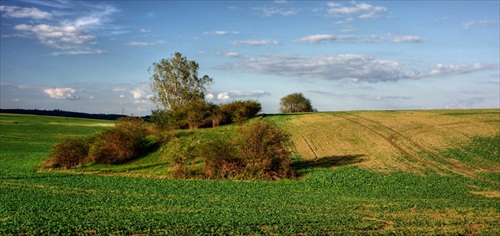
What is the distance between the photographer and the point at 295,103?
381 ft

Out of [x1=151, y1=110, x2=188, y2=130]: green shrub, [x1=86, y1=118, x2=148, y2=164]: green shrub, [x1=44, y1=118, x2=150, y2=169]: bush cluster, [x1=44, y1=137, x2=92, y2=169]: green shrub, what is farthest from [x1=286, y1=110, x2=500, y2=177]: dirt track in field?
[x1=44, y1=137, x2=92, y2=169]: green shrub

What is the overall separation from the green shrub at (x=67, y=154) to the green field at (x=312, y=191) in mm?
2137

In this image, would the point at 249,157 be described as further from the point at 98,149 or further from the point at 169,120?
the point at 169,120

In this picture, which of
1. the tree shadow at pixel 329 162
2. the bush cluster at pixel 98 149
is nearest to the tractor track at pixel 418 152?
the tree shadow at pixel 329 162

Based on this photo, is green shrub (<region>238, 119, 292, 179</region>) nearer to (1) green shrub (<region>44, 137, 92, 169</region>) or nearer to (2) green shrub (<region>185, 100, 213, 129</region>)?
(1) green shrub (<region>44, 137, 92, 169</region>)

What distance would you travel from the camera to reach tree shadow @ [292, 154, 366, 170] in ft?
147

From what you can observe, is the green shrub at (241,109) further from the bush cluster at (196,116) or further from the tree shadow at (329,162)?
the tree shadow at (329,162)

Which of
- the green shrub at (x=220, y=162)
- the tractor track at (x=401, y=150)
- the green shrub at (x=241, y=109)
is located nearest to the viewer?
the green shrub at (x=220, y=162)

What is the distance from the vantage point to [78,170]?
156ft

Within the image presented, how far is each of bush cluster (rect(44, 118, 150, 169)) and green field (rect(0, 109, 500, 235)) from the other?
1.65 metres

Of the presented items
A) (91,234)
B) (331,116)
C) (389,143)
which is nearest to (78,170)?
(91,234)

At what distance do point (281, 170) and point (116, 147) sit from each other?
21069 millimetres

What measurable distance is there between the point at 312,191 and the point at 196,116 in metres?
31.7

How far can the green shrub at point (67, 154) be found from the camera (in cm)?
4897
